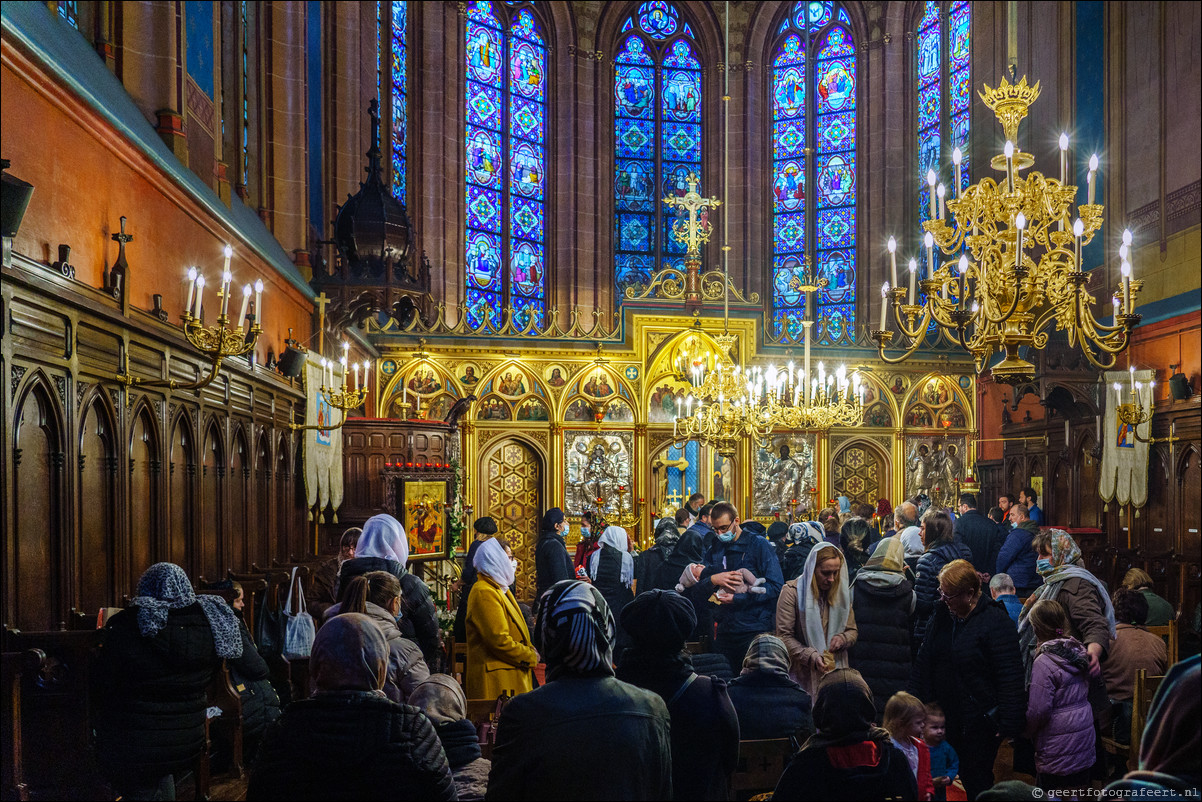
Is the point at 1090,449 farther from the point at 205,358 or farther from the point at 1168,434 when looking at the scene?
the point at 205,358

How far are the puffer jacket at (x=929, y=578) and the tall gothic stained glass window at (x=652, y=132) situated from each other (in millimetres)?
16206

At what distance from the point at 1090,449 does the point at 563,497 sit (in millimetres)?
7359

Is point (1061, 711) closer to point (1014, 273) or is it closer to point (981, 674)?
point (981, 674)

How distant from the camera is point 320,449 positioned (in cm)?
1127

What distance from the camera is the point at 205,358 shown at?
7527mm

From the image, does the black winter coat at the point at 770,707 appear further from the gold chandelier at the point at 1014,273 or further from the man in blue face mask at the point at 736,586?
the gold chandelier at the point at 1014,273

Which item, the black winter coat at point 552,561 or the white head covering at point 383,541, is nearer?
the white head covering at point 383,541

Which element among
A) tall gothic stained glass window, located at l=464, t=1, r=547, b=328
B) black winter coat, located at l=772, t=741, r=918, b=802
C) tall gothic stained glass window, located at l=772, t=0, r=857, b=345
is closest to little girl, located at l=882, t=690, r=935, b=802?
black winter coat, located at l=772, t=741, r=918, b=802

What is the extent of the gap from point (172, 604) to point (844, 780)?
2.72 metres

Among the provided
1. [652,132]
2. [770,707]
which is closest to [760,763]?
[770,707]

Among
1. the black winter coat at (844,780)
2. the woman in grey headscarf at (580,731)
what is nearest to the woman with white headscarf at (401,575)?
the woman in grey headscarf at (580,731)

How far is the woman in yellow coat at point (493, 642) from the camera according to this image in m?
4.96

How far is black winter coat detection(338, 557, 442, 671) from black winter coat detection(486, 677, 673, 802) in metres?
2.44

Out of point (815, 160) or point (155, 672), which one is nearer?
point (155, 672)
